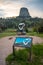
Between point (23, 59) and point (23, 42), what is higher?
point (23, 42)

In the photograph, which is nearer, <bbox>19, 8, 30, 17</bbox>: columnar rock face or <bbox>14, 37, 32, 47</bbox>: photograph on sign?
<bbox>14, 37, 32, 47</bbox>: photograph on sign

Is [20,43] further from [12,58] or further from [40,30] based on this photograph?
[40,30]

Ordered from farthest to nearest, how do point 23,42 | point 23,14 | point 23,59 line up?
1. point 23,14
2. point 23,42
3. point 23,59

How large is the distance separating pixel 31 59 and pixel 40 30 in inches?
646

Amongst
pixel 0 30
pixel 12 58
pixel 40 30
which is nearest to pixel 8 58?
pixel 12 58

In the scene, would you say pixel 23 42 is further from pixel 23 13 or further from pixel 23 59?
pixel 23 13

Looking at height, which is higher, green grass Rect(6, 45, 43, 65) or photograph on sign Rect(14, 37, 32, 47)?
photograph on sign Rect(14, 37, 32, 47)

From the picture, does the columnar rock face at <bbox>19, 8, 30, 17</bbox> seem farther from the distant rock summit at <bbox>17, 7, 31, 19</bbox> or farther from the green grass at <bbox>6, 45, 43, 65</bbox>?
the green grass at <bbox>6, 45, 43, 65</bbox>

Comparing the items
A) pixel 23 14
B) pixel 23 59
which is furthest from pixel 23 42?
pixel 23 14

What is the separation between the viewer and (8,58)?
7379mm

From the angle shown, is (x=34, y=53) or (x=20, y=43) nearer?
(x=20, y=43)

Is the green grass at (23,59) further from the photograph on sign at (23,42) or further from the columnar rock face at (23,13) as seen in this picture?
the columnar rock face at (23,13)

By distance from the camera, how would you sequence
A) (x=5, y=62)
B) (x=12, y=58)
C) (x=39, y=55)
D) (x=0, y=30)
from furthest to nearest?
(x=0, y=30) → (x=39, y=55) → (x=12, y=58) → (x=5, y=62)

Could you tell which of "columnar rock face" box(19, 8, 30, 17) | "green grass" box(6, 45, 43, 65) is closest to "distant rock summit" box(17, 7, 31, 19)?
"columnar rock face" box(19, 8, 30, 17)
